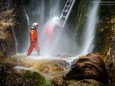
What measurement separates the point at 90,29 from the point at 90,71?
651 centimetres

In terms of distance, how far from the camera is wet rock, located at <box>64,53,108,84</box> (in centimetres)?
866

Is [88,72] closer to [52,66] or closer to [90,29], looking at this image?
[52,66]

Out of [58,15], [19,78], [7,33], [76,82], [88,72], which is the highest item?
[58,15]

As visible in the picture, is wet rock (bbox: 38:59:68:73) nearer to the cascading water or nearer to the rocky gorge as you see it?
the rocky gorge

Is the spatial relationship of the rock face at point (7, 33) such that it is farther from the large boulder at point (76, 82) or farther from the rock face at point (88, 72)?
the large boulder at point (76, 82)

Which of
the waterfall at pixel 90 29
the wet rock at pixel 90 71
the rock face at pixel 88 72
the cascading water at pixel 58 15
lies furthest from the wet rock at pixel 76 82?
the waterfall at pixel 90 29

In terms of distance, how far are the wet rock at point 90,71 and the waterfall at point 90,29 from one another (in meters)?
5.20

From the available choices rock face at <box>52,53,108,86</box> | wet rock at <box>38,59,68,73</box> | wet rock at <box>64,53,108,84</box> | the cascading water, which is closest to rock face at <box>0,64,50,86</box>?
rock face at <box>52,53,108,86</box>

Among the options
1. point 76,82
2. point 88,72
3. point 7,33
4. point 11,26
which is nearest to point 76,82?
point 76,82

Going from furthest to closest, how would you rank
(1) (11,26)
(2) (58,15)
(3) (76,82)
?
1. (2) (58,15)
2. (1) (11,26)
3. (3) (76,82)

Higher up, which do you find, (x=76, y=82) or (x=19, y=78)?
(x=19, y=78)

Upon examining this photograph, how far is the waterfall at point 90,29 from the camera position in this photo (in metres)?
14.5

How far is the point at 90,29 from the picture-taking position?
14977mm

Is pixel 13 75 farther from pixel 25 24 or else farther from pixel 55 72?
pixel 25 24
